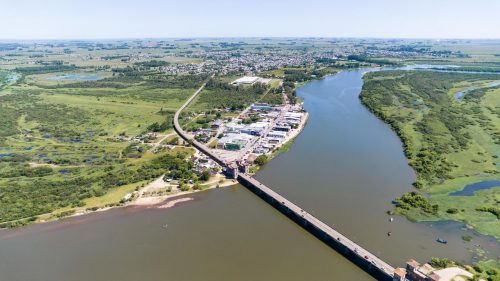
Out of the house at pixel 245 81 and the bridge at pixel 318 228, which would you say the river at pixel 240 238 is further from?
the house at pixel 245 81

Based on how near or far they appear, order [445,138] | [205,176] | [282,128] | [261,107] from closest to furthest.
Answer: [205,176] < [445,138] < [282,128] < [261,107]

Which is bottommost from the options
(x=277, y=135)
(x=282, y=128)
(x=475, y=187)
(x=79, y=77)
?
(x=475, y=187)

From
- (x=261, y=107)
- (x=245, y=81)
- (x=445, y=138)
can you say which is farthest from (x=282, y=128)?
(x=245, y=81)

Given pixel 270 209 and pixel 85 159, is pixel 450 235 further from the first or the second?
pixel 85 159

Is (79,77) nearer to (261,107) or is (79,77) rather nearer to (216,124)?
(261,107)

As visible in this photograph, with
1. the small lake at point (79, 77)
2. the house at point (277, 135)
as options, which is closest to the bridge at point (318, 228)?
the house at point (277, 135)

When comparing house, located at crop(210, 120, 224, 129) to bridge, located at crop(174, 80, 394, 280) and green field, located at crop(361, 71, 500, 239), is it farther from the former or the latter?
green field, located at crop(361, 71, 500, 239)
